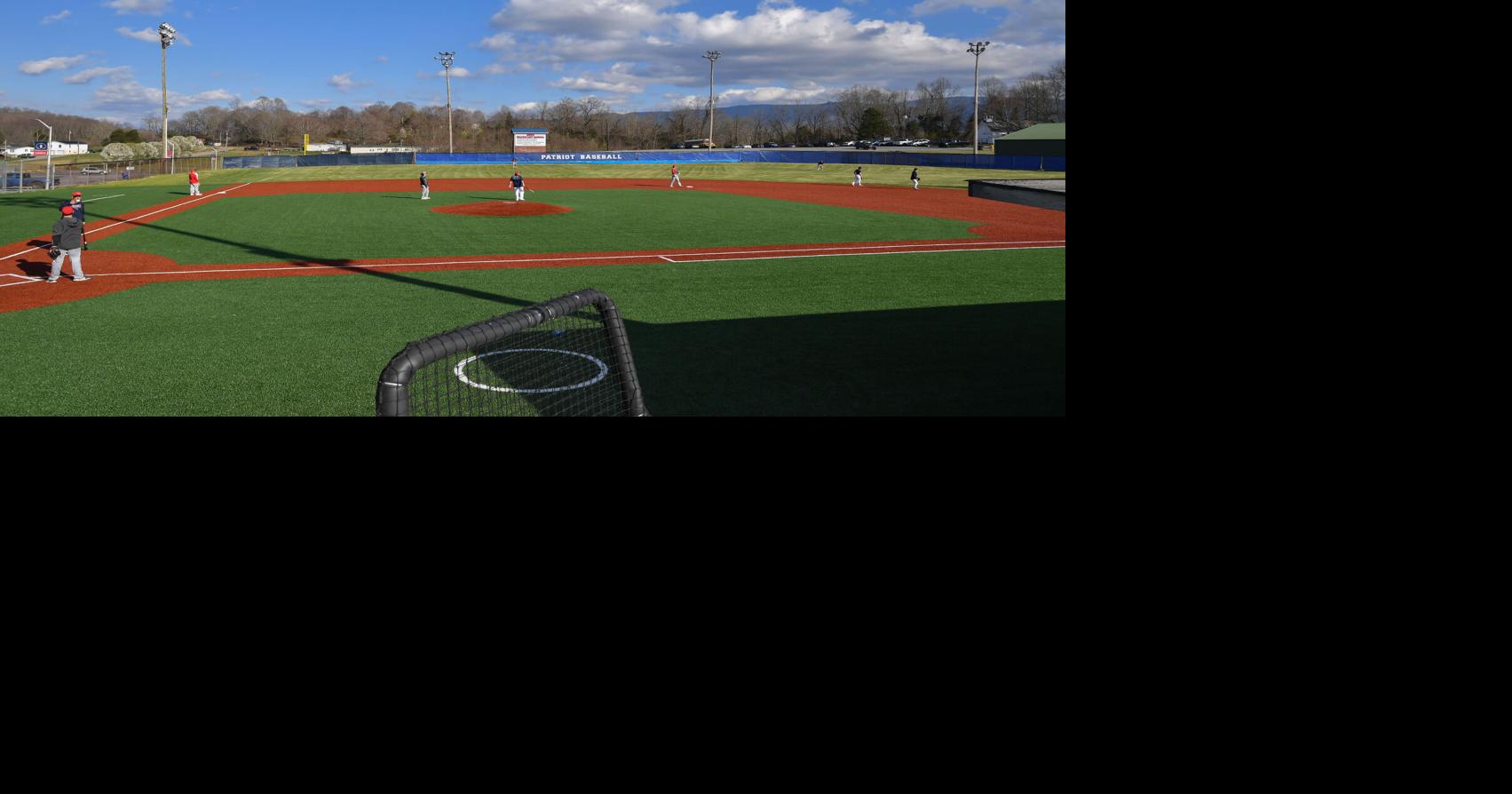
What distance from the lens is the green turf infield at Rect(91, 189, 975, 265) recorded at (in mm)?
23531

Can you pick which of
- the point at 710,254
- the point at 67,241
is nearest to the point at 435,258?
the point at 710,254

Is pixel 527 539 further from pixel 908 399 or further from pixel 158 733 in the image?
pixel 908 399

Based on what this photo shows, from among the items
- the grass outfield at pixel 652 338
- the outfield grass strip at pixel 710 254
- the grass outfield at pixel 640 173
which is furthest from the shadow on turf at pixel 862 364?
the grass outfield at pixel 640 173

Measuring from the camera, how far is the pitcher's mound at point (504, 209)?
3447 cm

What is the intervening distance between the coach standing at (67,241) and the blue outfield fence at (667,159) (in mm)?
54835

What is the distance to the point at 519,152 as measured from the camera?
7956 cm

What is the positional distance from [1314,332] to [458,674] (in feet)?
6.25

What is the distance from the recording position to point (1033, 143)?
72938 mm

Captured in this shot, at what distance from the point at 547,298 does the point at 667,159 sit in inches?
2572

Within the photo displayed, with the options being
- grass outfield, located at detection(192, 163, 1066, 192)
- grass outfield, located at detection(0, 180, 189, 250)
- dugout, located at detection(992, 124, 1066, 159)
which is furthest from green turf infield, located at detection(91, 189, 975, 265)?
dugout, located at detection(992, 124, 1066, 159)

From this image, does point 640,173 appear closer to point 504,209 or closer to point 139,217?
point 504,209

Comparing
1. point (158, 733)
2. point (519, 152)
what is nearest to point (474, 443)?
point (158, 733)

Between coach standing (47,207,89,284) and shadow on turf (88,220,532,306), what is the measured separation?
1.90 meters

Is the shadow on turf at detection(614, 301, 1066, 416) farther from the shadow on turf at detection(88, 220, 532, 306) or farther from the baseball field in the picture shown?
the shadow on turf at detection(88, 220, 532, 306)
